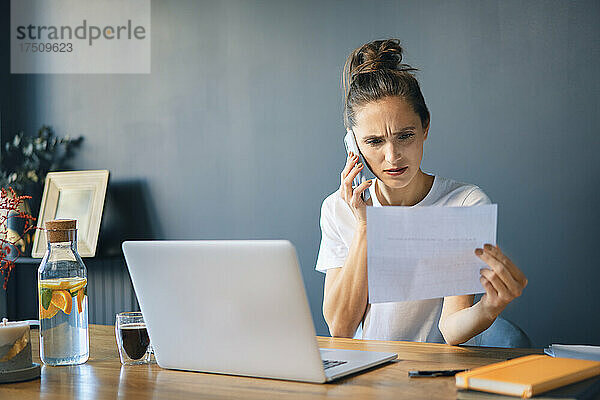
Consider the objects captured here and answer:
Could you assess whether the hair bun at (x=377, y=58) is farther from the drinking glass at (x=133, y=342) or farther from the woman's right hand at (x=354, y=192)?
the drinking glass at (x=133, y=342)

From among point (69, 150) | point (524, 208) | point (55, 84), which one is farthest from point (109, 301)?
point (524, 208)

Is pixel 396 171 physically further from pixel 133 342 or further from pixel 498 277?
pixel 133 342

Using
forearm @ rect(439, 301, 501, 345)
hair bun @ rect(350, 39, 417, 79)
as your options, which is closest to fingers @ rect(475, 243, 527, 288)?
forearm @ rect(439, 301, 501, 345)

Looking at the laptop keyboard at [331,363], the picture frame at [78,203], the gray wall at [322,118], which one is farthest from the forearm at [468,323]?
the picture frame at [78,203]

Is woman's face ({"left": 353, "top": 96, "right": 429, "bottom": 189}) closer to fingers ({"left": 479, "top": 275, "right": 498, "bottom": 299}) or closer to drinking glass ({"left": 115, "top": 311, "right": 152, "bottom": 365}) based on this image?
fingers ({"left": 479, "top": 275, "right": 498, "bottom": 299})

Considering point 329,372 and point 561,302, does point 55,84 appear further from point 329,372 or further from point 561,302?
point 329,372

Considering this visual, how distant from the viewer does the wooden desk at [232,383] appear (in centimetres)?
102

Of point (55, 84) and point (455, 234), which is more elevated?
point (55, 84)

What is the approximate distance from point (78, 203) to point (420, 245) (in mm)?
2385

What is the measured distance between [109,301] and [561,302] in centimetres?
202

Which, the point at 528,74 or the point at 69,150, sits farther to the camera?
the point at 69,150

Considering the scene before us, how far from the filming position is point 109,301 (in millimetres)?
3264

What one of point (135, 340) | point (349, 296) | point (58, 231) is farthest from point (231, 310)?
point (349, 296)

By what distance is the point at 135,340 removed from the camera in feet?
4.18
